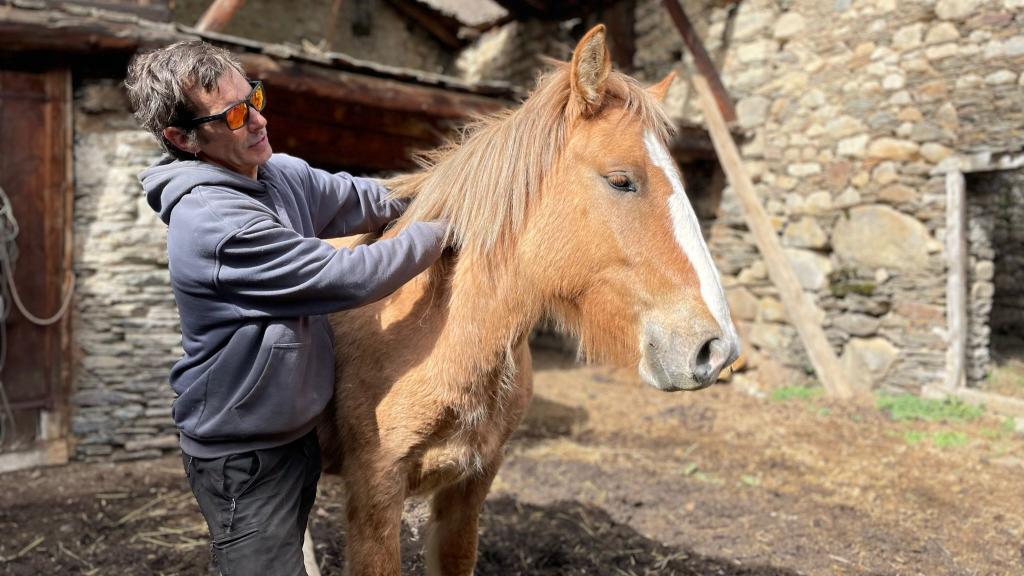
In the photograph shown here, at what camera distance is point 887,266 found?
258 inches

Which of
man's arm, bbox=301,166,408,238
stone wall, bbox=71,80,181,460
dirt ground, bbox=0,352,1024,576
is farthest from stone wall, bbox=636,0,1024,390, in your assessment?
stone wall, bbox=71,80,181,460

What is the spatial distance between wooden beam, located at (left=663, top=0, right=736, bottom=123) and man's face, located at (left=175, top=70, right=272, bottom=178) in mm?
6748

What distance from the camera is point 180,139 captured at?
172 cm

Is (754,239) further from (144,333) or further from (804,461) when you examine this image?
(144,333)

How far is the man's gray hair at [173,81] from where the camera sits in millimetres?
1643

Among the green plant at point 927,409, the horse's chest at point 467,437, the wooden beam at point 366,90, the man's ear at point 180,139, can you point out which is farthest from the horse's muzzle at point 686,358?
the green plant at point 927,409

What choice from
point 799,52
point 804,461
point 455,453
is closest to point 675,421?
point 804,461

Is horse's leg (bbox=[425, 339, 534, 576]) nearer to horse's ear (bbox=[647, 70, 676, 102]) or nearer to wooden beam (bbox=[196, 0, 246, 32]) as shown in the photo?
horse's ear (bbox=[647, 70, 676, 102])

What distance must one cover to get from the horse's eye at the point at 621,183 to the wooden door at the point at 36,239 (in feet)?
16.2

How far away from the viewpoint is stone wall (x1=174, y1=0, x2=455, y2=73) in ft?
30.5

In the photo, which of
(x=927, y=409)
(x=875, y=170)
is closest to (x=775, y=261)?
(x=875, y=170)

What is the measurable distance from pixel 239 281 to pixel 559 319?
926 mm

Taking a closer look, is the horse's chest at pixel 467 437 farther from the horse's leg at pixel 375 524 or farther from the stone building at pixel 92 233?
the stone building at pixel 92 233

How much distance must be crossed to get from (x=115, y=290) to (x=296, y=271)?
4.37 m
